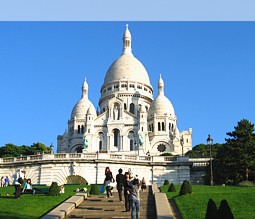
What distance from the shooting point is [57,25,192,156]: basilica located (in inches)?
3457

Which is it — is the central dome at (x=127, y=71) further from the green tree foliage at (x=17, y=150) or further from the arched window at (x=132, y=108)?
the green tree foliage at (x=17, y=150)

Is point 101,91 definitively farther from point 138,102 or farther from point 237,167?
point 237,167

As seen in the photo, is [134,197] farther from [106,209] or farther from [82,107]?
[82,107]

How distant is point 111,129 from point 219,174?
162 feet

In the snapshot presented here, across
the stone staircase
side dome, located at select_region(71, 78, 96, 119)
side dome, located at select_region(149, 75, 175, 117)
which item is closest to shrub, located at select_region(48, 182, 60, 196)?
the stone staircase

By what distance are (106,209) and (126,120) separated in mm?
71730

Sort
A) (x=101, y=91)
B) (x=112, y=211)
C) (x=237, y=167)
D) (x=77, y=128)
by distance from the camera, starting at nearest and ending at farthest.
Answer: (x=112, y=211), (x=237, y=167), (x=77, y=128), (x=101, y=91)

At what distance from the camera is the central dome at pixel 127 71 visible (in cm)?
10331

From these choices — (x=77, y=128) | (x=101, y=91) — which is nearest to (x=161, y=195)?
(x=77, y=128)

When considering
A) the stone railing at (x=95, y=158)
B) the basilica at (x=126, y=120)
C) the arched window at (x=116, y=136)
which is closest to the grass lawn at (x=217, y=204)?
the stone railing at (x=95, y=158)

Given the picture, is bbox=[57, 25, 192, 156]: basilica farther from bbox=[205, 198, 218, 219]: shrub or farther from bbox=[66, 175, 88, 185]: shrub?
bbox=[205, 198, 218, 219]: shrub

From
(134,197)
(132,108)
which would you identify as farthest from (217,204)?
(132,108)

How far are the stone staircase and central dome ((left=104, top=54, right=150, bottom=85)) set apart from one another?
82066 mm

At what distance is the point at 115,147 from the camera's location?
87750 mm
